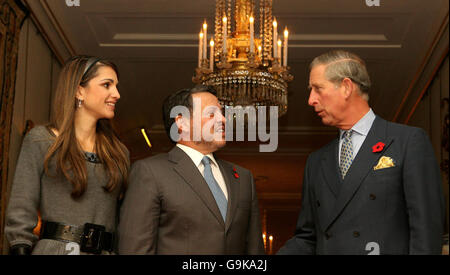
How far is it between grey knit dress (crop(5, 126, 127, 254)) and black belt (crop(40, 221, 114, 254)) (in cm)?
3

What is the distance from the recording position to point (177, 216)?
3.04m

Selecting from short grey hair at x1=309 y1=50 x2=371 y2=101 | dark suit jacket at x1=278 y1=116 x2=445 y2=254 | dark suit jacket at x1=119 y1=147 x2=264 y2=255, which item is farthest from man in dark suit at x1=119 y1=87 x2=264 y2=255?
short grey hair at x1=309 y1=50 x2=371 y2=101

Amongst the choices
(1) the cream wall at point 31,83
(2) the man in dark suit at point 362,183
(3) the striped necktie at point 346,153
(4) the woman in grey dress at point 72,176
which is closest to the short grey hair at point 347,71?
(2) the man in dark suit at point 362,183

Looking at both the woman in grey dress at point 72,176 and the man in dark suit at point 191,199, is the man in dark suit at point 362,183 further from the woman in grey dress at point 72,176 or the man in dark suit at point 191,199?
the woman in grey dress at point 72,176

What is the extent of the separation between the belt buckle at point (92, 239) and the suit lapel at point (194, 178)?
491 millimetres

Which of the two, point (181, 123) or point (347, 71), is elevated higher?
point (347, 71)

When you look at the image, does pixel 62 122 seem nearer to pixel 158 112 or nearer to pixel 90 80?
pixel 90 80

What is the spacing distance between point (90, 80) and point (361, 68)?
1355mm

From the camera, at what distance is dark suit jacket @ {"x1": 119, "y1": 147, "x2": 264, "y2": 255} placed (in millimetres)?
2988

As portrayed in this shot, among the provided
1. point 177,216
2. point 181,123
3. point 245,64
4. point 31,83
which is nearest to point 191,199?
point 177,216

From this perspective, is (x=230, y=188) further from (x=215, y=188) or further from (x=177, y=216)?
(x=177, y=216)

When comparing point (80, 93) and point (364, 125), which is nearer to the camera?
point (364, 125)

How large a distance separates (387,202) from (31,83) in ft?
15.6
